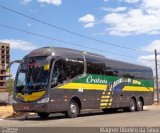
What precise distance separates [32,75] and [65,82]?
5.81ft

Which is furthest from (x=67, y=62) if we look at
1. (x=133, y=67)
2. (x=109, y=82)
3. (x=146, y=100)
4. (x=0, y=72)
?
(x=0, y=72)

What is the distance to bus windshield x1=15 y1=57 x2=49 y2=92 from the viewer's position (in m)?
21.5

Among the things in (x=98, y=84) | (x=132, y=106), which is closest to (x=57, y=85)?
(x=98, y=84)

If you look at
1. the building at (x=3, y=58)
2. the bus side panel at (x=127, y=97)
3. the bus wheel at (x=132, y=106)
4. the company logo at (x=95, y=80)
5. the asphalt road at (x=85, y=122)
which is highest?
the building at (x=3, y=58)

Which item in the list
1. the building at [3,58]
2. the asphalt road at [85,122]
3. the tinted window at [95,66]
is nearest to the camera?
the asphalt road at [85,122]

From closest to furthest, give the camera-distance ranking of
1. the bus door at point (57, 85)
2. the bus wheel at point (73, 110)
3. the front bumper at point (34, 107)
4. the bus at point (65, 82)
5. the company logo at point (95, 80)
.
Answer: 1. the front bumper at point (34, 107)
2. the bus at point (65, 82)
3. the bus door at point (57, 85)
4. the bus wheel at point (73, 110)
5. the company logo at point (95, 80)

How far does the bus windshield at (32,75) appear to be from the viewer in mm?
21547

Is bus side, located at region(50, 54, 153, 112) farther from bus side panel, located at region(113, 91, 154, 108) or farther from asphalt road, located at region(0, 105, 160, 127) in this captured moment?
asphalt road, located at region(0, 105, 160, 127)

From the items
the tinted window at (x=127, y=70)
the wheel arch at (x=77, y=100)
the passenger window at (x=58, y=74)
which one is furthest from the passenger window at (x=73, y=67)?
the tinted window at (x=127, y=70)

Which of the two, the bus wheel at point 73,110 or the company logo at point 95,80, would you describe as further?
the company logo at point 95,80

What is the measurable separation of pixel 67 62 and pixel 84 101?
283 cm

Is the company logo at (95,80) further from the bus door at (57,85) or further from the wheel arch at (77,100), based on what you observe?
the bus door at (57,85)

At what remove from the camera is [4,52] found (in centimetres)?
16388

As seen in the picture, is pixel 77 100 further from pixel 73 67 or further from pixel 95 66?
pixel 95 66
